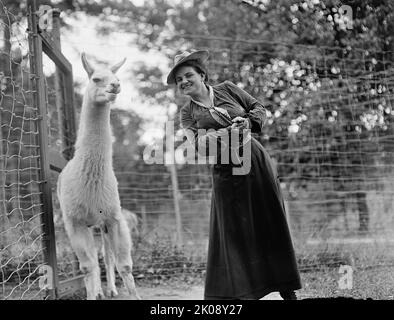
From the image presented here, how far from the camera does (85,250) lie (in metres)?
2.94

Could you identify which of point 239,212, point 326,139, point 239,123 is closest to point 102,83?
point 239,123

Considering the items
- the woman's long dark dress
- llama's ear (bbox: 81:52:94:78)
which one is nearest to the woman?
the woman's long dark dress

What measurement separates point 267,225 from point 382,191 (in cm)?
298

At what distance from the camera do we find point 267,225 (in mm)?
2188

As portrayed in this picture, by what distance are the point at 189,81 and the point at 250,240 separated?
732 millimetres

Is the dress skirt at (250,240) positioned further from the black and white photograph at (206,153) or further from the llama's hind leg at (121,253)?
the llama's hind leg at (121,253)

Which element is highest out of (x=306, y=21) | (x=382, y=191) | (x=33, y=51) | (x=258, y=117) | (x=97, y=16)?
(x=97, y=16)

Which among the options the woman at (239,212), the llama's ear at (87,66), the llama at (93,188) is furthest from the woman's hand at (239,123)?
the llama's ear at (87,66)

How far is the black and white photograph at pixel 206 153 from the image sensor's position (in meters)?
2.20

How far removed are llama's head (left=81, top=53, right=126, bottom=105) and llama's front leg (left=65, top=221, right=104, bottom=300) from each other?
2.42 feet

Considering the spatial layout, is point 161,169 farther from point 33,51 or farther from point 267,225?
point 267,225

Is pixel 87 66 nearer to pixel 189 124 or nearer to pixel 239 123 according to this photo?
pixel 189 124

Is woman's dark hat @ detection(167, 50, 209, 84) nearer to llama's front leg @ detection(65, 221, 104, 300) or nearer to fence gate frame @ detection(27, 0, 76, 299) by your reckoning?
fence gate frame @ detection(27, 0, 76, 299)
